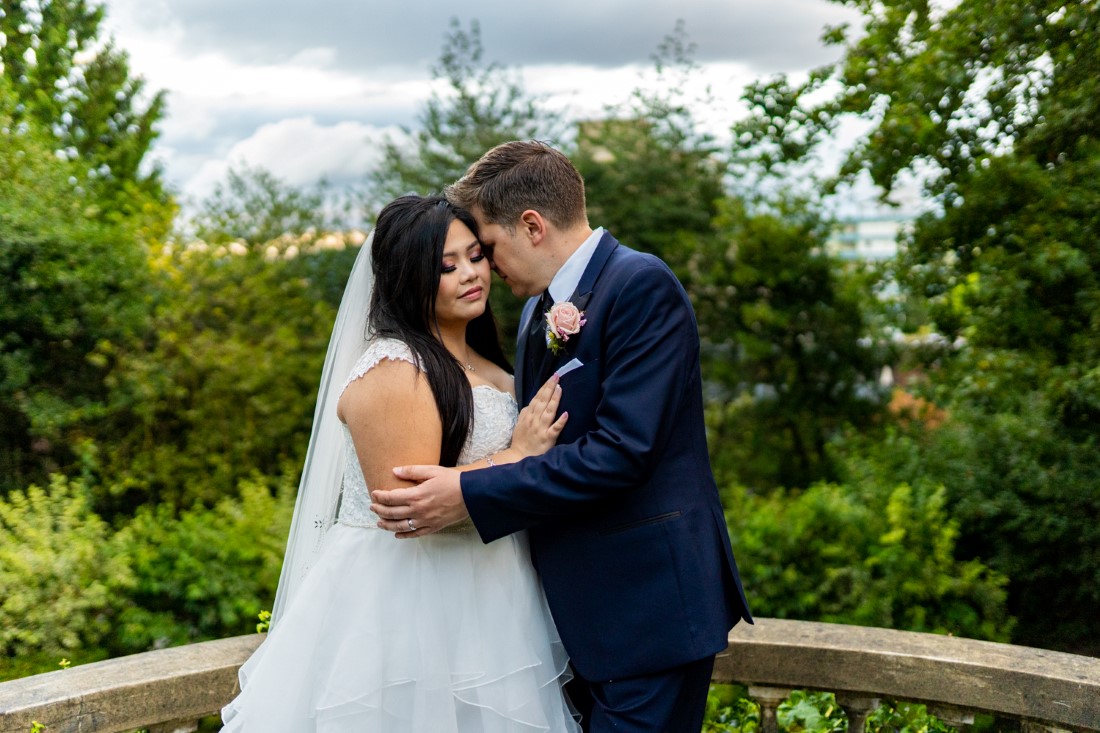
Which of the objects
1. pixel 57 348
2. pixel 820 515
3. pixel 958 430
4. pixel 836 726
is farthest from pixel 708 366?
pixel 836 726

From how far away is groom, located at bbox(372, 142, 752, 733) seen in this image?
2.53 metres

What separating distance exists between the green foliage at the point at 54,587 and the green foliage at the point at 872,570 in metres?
3.27

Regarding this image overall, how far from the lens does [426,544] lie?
2.79 metres

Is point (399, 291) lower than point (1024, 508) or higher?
higher

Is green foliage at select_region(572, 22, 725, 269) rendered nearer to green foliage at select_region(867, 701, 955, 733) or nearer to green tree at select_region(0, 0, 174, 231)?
green tree at select_region(0, 0, 174, 231)

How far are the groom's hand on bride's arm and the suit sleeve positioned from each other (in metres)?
0.05

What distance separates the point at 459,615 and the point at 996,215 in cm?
380

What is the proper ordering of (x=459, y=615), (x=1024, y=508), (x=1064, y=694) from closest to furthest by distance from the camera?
(x=459, y=615) < (x=1064, y=694) < (x=1024, y=508)

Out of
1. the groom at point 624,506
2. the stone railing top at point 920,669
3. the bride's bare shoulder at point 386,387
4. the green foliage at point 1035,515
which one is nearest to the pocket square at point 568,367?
the groom at point 624,506

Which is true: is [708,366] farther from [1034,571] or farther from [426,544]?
[426,544]

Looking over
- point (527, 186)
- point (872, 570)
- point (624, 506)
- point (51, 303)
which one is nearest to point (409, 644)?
point (624, 506)

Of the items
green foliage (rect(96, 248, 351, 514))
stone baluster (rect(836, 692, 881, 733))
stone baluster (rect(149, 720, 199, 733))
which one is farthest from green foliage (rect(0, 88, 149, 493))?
stone baluster (rect(836, 692, 881, 733))

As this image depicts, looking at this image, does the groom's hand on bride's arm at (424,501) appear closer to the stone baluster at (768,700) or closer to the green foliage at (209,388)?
the stone baluster at (768,700)

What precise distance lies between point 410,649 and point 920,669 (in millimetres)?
1639
